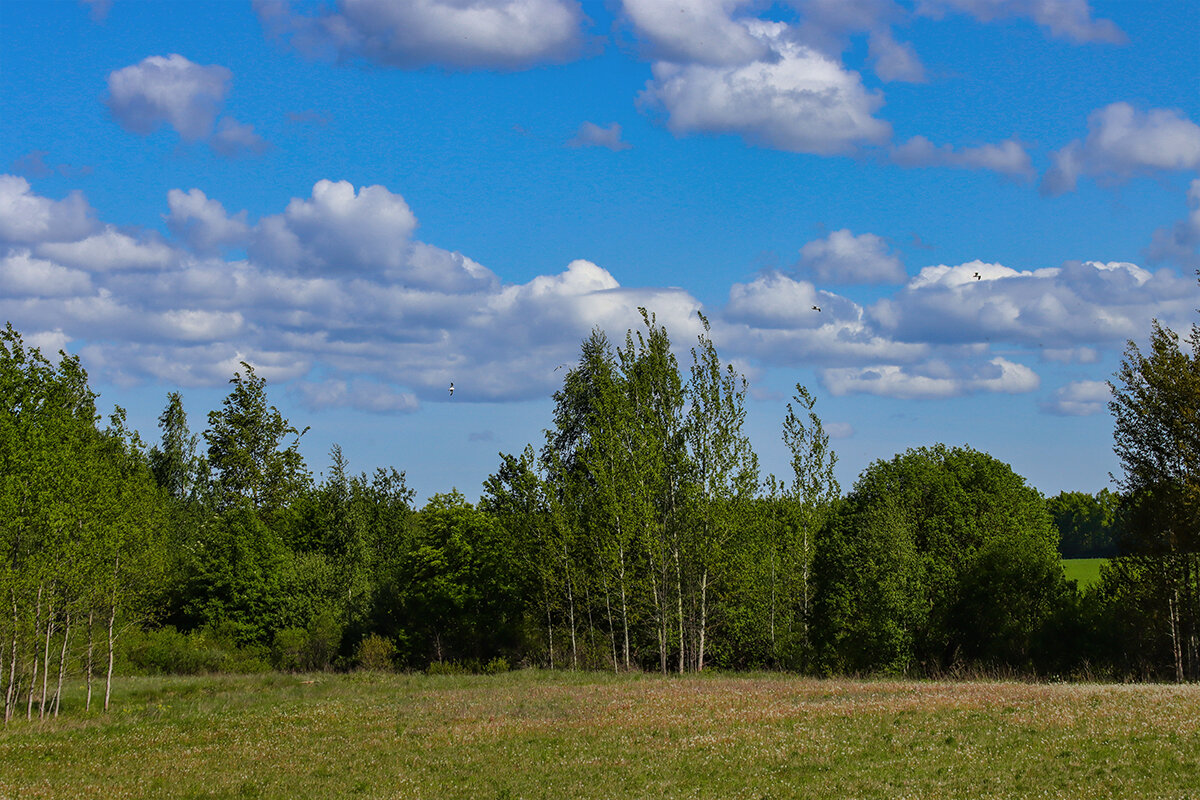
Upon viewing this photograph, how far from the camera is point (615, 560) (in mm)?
57688

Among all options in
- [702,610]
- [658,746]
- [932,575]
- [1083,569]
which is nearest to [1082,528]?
[1083,569]

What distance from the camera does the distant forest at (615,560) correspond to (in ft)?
143

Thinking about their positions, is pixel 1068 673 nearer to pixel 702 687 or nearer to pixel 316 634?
pixel 702 687

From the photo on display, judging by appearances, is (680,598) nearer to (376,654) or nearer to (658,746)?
(376,654)

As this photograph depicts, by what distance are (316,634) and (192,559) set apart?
1494 centimetres

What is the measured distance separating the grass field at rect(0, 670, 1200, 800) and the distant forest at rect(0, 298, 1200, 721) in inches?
410

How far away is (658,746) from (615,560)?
30416 millimetres

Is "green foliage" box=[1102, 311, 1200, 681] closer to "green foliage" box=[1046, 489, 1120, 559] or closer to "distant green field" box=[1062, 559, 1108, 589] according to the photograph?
"distant green field" box=[1062, 559, 1108, 589]

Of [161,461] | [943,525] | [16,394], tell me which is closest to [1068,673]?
[943,525]

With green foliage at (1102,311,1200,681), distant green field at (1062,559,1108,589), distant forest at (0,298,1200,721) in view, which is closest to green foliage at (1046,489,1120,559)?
distant green field at (1062,559,1108,589)

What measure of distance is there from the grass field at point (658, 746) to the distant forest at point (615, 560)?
410 inches

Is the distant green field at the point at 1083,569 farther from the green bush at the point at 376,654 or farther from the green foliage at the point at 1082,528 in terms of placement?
the green bush at the point at 376,654

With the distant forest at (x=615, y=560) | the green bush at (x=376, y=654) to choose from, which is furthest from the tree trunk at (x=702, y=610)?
the green bush at (x=376, y=654)

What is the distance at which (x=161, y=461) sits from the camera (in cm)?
12038
